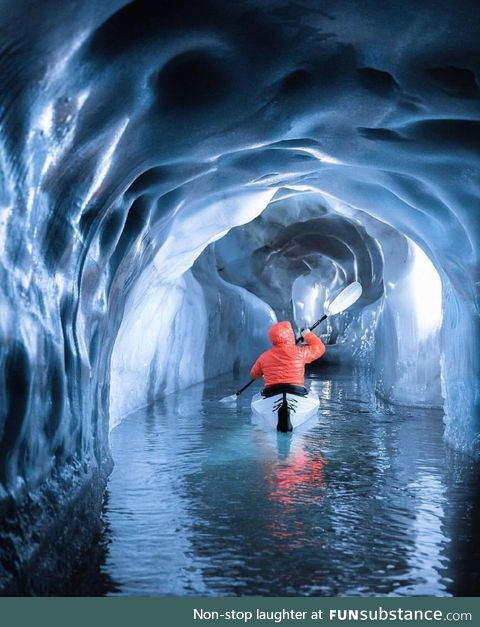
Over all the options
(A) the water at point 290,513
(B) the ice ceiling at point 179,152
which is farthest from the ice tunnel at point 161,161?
(A) the water at point 290,513

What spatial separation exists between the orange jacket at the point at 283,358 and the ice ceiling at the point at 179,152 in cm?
166

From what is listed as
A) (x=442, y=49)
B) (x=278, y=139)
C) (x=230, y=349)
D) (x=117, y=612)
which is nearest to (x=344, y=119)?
(x=278, y=139)

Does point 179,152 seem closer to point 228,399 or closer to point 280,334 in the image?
point 280,334

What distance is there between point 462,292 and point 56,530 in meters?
4.78

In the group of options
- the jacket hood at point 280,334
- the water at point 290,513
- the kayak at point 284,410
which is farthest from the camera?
the jacket hood at point 280,334

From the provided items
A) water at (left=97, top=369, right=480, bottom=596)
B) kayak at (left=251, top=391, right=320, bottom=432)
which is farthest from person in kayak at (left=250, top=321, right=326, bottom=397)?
water at (left=97, top=369, right=480, bottom=596)

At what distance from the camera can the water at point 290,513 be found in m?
3.77

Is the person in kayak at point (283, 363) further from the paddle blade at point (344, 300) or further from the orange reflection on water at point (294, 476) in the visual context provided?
the orange reflection on water at point (294, 476)

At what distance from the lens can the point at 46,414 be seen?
395 cm

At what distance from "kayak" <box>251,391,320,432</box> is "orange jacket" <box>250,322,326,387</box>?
0.25 m

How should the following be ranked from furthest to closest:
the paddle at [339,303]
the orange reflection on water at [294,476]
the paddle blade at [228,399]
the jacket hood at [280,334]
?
the paddle blade at [228,399] → the paddle at [339,303] → the jacket hood at [280,334] → the orange reflection on water at [294,476]

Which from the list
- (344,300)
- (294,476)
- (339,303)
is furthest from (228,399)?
(294,476)

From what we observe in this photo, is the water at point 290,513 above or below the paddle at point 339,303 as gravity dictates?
below

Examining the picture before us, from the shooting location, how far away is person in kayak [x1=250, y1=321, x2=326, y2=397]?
31.1 ft
